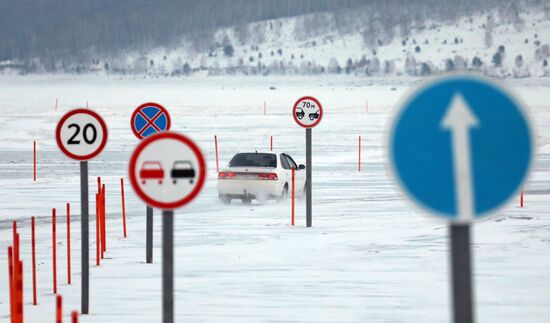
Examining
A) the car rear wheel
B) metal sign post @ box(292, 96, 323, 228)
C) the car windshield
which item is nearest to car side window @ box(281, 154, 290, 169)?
the car windshield

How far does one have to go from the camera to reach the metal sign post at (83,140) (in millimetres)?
11602

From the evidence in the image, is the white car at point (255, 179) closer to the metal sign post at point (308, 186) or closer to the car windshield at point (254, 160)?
the car windshield at point (254, 160)

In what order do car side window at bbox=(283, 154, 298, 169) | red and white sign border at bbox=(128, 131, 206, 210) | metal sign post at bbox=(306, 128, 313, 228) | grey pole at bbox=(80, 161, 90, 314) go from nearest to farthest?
red and white sign border at bbox=(128, 131, 206, 210) → grey pole at bbox=(80, 161, 90, 314) → metal sign post at bbox=(306, 128, 313, 228) → car side window at bbox=(283, 154, 298, 169)

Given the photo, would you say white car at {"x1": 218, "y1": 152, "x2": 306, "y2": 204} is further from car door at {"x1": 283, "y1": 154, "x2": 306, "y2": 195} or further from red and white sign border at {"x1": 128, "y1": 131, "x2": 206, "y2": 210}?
red and white sign border at {"x1": 128, "y1": 131, "x2": 206, "y2": 210}

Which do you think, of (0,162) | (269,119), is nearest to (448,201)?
(0,162)

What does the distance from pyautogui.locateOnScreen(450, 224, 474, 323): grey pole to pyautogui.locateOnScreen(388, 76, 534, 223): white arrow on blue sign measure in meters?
0.07

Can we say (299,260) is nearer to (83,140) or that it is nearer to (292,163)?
(83,140)

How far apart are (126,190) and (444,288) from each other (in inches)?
692

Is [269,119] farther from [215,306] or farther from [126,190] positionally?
[215,306]

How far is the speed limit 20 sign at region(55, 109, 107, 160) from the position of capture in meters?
11.6

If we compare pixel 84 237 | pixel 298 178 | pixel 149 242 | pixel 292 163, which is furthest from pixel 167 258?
pixel 292 163

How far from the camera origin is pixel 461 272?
19.1 ft

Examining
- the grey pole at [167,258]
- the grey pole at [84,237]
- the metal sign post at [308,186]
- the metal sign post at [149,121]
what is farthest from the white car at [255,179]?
the grey pole at [167,258]

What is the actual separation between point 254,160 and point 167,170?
19.0 m
